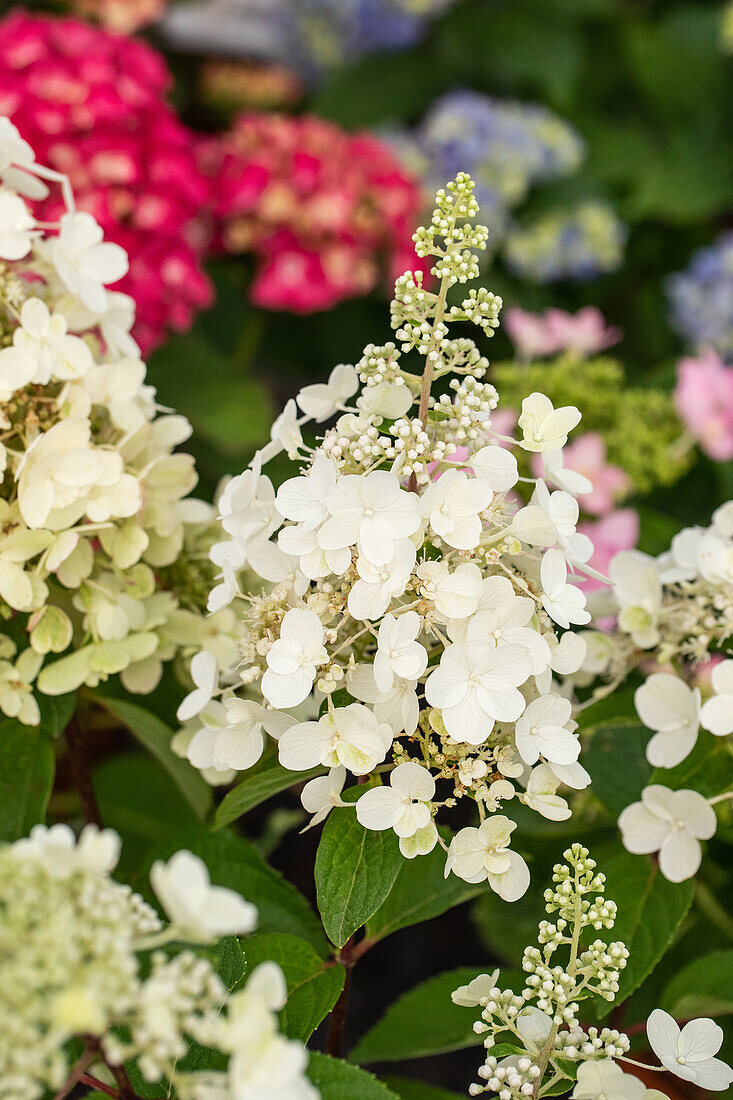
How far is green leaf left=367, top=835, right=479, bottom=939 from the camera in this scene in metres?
0.58

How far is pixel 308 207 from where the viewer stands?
1.16 metres

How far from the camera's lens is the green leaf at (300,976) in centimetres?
50

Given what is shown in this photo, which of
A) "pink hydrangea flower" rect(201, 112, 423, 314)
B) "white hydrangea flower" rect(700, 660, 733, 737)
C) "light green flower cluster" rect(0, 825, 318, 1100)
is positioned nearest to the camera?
"light green flower cluster" rect(0, 825, 318, 1100)

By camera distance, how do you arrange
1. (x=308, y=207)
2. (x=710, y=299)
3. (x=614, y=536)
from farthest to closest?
(x=710, y=299) < (x=308, y=207) < (x=614, y=536)

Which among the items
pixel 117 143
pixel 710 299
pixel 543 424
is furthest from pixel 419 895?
pixel 710 299

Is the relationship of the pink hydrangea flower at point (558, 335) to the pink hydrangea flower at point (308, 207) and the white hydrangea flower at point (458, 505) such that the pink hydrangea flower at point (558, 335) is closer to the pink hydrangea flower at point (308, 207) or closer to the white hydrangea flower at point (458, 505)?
the pink hydrangea flower at point (308, 207)

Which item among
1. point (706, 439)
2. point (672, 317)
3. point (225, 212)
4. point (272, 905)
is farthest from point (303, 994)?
point (672, 317)

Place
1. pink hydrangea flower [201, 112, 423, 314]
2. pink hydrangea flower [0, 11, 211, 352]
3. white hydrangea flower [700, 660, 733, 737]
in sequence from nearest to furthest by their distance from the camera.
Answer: white hydrangea flower [700, 660, 733, 737], pink hydrangea flower [0, 11, 211, 352], pink hydrangea flower [201, 112, 423, 314]

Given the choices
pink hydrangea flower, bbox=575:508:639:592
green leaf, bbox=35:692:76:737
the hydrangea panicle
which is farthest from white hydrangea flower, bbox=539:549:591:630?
pink hydrangea flower, bbox=575:508:639:592

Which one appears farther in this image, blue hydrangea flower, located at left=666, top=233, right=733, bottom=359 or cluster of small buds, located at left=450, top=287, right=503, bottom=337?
blue hydrangea flower, located at left=666, top=233, right=733, bottom=359

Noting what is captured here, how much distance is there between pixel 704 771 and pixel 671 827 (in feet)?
0.15

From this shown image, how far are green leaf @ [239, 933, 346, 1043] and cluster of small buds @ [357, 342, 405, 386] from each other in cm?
31

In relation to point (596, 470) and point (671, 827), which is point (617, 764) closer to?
point (671, 827)

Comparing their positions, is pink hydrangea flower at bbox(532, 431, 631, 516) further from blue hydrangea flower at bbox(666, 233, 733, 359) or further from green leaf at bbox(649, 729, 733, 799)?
blue hydrangea flower at bbox(666, 233, 733, 359)
